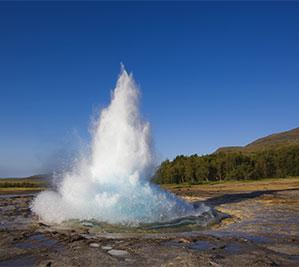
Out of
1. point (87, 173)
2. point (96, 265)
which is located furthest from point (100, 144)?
point (96, 265)

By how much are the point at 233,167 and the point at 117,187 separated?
77.1 meters

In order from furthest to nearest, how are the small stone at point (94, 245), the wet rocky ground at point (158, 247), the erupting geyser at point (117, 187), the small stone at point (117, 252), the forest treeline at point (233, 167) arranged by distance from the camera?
the forest treeline at point (233, 167)
the erupting geyser at point (117, 187)
the small stone at point (94, 245)
the small stone at point (117, 252)
the wet rocky ground at point (158, 247)

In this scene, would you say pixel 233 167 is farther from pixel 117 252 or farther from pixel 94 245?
pixel 117 252

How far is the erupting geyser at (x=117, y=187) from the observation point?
71.3 feet

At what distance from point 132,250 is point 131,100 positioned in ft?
49.7

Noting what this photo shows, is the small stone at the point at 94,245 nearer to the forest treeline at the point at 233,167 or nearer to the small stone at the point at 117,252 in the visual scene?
the small stone at the point at 117,252

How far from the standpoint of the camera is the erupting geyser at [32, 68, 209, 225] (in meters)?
21.7

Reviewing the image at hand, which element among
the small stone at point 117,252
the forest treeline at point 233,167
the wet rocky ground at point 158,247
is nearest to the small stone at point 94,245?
the wet rocky ground at point 158,247

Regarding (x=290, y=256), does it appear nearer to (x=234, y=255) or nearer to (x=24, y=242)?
(x=234, y=255)

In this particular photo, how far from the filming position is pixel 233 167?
96.6 metres

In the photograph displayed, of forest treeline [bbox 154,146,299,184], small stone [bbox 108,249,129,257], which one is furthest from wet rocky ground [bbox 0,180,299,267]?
forest treeline [bbox 154,146,299,184]

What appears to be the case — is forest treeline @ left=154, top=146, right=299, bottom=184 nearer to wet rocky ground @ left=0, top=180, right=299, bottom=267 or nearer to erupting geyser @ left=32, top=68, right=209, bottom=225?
erupting geyser @ left=32, top=68, right=209, bottom=225

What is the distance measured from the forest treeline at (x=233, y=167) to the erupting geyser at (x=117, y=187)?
61.8 metres

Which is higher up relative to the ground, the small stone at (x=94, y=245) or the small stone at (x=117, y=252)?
the small stone at (x=94, y=245)
